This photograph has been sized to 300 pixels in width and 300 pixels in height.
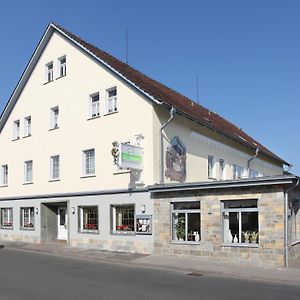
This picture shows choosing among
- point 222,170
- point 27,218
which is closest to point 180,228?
point 222,170

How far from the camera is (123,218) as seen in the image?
2116 centimetres

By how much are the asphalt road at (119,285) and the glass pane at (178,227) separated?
3387mm

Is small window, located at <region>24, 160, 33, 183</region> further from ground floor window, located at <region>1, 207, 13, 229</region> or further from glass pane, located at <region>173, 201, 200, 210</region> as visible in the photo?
glass pane, located at <region>173, 201, 200, 210</region>

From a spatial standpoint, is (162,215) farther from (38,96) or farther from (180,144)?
(38,96)

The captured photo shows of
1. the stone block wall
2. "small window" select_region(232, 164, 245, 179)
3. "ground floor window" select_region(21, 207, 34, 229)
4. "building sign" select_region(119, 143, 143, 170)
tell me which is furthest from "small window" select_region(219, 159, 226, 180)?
"ground floor window" select_region(21, 207, 34, 229)

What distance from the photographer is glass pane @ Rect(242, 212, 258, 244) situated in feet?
54.0

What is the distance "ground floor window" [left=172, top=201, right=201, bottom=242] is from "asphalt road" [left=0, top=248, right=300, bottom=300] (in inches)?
132

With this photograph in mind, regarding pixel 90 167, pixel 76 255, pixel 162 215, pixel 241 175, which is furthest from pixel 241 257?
pixel 241 175

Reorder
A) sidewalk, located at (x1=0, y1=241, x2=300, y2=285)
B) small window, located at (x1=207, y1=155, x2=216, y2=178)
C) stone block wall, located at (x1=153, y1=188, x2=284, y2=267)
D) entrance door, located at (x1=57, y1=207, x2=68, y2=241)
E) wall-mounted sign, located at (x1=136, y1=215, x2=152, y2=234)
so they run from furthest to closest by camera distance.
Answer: entrance door, located at (x1=57, y1=207, x2=68, y2=241) < small window, located at (x1=207, y1=155, x2=216, y2=178) < wall-mounted sign, located at (x1=136, y1=215, x2=152, y2=234) < stone block wall, located at (x1=153, y1=188, x2=284, y2=267) < sidewalk, located at (x1=0, y1=241, x2=300, y2=285)

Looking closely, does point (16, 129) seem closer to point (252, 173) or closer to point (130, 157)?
point (130, 157)

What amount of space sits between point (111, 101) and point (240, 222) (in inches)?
359

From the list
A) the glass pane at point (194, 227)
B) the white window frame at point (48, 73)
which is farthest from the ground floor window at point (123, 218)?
the white window frame at point (48, 73)

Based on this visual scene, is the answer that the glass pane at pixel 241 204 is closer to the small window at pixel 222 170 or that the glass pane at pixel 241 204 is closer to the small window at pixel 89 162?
the small window at pixel 89 162

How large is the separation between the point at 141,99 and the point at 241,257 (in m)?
8.34
